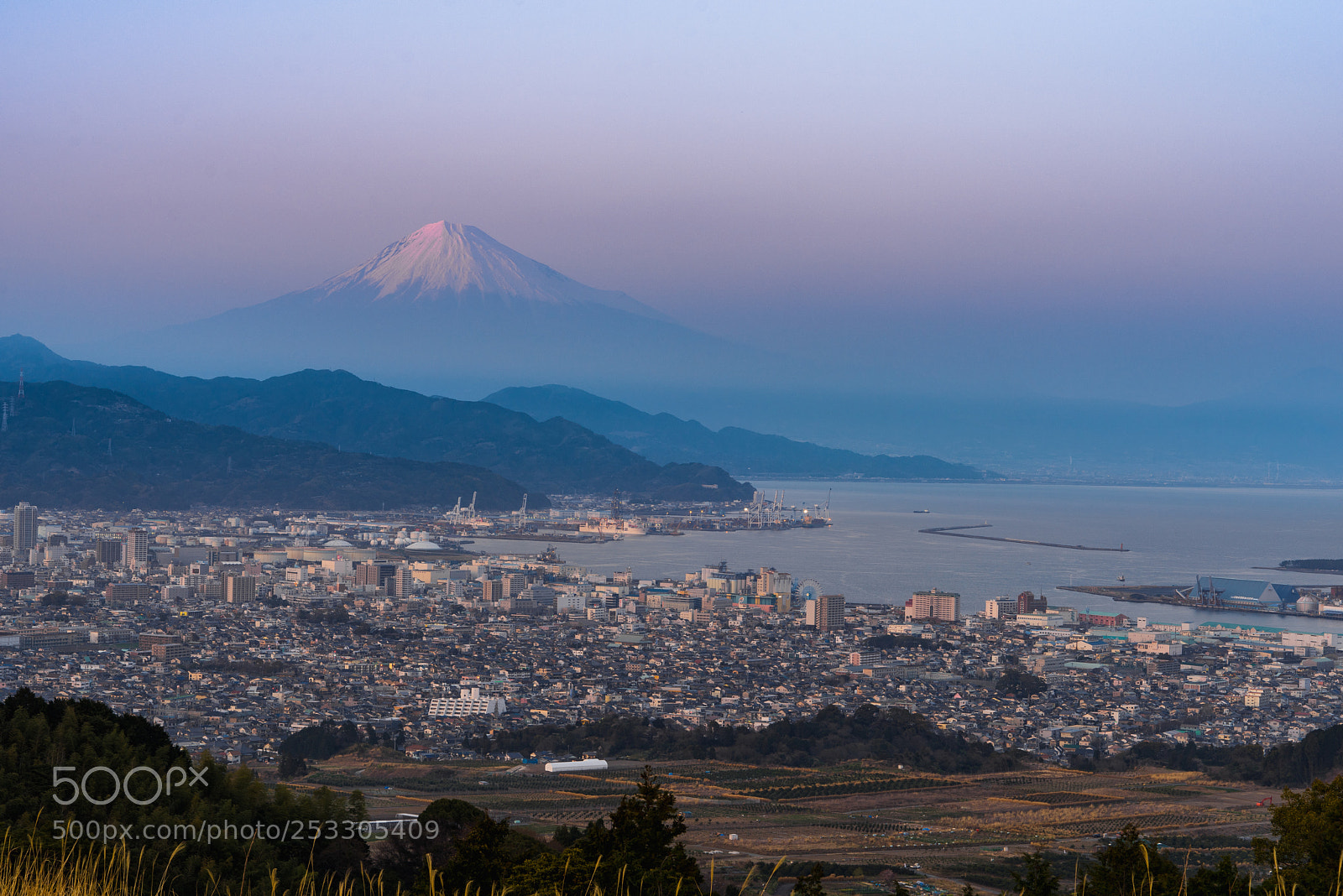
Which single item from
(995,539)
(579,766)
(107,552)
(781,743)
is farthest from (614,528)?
(579,766)

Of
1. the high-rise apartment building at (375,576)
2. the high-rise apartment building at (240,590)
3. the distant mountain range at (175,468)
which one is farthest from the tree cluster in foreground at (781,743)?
the distant mountain range at (175,468)

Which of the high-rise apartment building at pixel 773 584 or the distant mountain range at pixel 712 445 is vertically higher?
the distant mountain range at pixel 712 445

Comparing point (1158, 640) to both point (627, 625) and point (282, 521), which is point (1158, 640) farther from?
point (282, 521)

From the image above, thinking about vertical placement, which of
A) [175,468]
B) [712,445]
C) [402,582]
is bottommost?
[402,582]

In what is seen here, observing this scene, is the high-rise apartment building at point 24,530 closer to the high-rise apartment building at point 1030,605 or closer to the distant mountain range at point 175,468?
the distant mountain range at point 175,468

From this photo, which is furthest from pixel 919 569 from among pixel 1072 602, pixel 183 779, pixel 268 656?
pixel 183 779

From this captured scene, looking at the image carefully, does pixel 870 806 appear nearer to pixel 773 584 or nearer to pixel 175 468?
pixel 773 584
